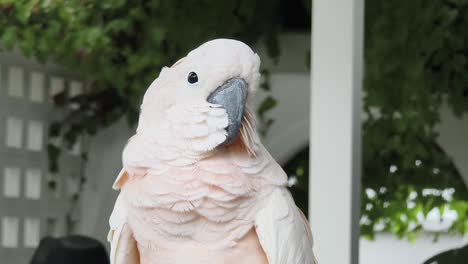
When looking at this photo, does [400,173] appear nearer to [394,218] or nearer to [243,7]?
[394,218]

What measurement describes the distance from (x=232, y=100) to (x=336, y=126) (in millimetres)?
880

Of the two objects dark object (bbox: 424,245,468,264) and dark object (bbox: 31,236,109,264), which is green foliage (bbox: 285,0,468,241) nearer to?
dark object (bbox: 424,245,468,264)

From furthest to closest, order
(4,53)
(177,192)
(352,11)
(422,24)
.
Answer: (4,53) < (422,24) < (352,11) < (177,192)

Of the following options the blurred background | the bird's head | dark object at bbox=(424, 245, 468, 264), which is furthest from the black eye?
dark object at bbox=(424, 245, 468, 264)

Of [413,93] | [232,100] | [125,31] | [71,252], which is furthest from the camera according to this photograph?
[125,31]

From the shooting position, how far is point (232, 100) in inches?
35.7

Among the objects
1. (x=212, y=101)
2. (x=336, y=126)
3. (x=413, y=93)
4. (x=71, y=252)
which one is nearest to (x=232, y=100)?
(x=212, y=101)

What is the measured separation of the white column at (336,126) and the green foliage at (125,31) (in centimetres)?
86

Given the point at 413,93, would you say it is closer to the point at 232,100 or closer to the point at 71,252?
the point at 71,252

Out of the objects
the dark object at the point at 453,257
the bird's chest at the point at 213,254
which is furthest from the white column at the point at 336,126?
the dark object at the point at 453,257

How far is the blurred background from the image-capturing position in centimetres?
254

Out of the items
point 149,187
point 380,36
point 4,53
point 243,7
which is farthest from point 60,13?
point 149,187

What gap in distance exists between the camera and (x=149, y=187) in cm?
93

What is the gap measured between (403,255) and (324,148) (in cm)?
139
